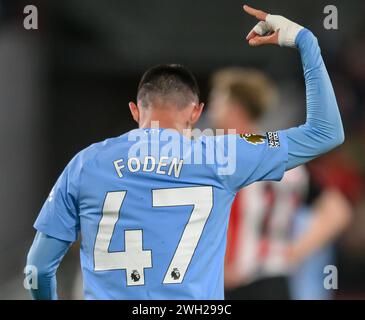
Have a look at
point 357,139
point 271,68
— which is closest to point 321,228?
point 357,139

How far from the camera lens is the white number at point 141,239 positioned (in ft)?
9.25

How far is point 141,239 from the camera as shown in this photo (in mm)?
2826

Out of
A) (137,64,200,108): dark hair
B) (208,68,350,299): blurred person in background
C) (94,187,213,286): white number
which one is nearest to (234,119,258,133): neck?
(208,68,350,299): blurred person in background

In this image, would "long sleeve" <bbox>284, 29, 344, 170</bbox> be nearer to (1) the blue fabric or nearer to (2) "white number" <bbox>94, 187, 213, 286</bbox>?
(1) the blue fabric

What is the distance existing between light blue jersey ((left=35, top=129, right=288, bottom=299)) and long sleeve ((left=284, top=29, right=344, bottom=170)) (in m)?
0.05

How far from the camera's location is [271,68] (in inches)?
303

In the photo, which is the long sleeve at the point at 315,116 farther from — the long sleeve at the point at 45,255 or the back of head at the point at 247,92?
the back of head at the point at 247,92

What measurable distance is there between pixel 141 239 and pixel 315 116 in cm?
71

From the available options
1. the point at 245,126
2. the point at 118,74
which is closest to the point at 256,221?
the point at 245,126

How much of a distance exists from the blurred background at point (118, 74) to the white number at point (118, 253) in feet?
13.9

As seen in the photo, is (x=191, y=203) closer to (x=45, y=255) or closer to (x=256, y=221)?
(x=45, y=255)

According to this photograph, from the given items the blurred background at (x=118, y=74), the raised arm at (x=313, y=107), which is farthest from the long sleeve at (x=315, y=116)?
the blurred background at (x=118, y=74)
